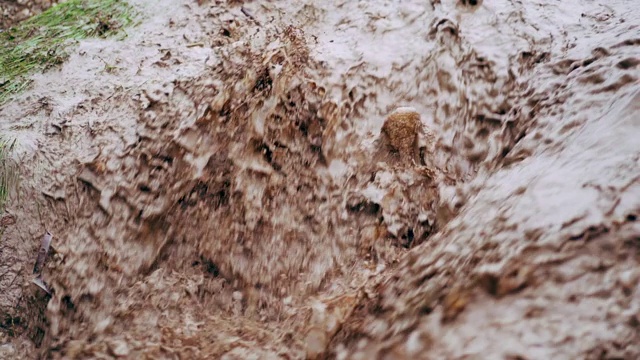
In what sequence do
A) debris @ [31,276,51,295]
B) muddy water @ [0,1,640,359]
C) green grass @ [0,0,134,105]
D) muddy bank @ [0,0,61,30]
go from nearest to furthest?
muddy water @ [0,1,640,359], debris @ [31,276,51,295], green grass @ [0,0,134,105], muddy bank @ [0,0,61,30]

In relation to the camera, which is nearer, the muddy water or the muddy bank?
the muddy water

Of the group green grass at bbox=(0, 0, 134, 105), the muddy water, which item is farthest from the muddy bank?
the muddy water

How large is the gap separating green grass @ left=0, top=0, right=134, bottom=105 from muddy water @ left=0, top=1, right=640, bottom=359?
7.8 inches

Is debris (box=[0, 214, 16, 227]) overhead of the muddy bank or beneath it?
beneath

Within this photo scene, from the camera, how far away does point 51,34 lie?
11.4 ft

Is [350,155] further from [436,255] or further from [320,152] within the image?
[436,255]

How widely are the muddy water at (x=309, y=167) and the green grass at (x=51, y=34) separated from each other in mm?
199

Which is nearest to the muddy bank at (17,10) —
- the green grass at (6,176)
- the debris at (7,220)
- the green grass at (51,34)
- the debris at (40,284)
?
the green grass at (51,34)

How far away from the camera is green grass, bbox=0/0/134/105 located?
3.11 metres

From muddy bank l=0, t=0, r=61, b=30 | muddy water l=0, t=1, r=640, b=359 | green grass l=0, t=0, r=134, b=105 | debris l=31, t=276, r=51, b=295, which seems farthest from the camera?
muddy bank l=0, t=0, r=61, b=30

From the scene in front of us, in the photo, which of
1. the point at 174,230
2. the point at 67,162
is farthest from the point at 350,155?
the point at 67,162

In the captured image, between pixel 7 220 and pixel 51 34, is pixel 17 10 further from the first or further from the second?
pixel 7 220

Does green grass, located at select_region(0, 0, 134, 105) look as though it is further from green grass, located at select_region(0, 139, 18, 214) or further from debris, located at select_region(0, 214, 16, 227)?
debris, located at select_region(0, 214, 16, 227)

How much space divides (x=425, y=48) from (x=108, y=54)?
2.02m
